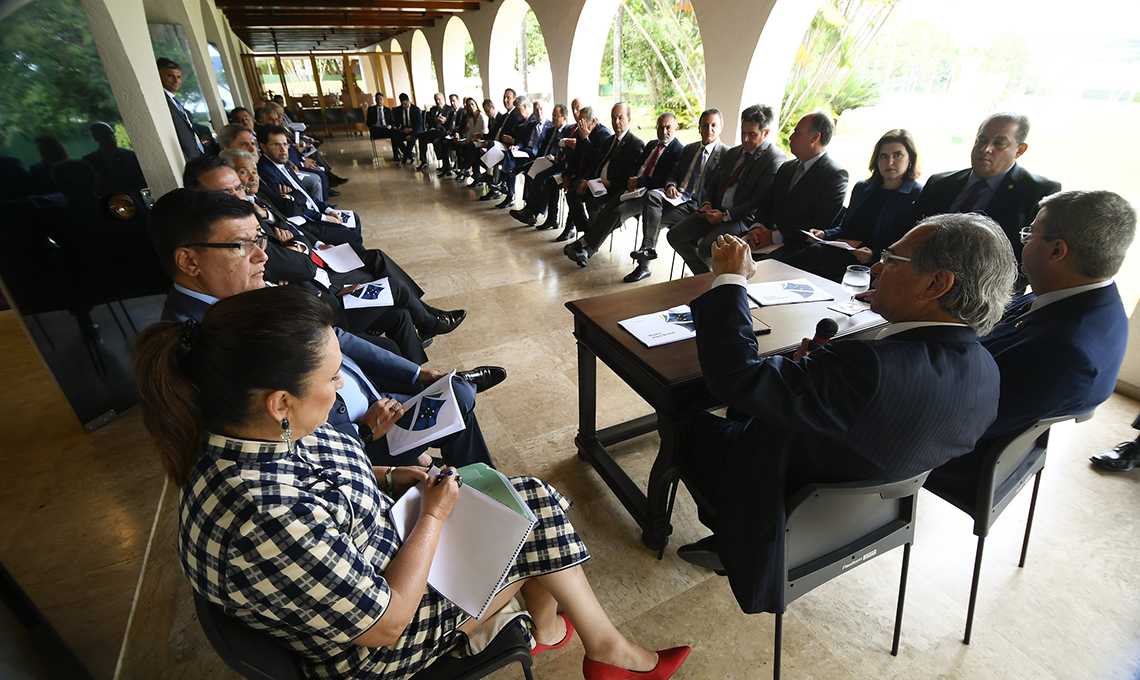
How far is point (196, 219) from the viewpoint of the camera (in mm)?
1559

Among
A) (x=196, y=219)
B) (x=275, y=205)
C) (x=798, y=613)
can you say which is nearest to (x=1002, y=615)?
(x=798, y=613)

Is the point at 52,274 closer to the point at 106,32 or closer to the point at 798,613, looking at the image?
the point at 106,32

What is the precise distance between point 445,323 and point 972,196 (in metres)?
2.88

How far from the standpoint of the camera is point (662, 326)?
1756 mm

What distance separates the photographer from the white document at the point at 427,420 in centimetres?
150

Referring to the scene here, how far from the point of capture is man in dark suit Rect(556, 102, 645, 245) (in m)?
4.76

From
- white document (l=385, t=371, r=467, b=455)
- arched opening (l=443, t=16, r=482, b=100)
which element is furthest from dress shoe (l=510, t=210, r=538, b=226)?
arched opening (l=443, t=16, r=482, b=100)

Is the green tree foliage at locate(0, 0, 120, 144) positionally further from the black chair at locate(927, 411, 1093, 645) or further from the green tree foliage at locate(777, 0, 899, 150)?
the green tree foliage at locate(777, 0, 899, 150)

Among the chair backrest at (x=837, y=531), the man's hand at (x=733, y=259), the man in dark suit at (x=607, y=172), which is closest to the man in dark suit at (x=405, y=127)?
the man in dark suit at (x=607, y=172)

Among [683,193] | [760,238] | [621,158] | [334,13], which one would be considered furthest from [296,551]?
[334,13]

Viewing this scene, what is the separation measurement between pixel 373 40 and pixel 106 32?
1889cm

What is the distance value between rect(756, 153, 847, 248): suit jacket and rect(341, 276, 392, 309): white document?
2.48 m

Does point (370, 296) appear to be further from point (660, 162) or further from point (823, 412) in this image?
point (660, 162)

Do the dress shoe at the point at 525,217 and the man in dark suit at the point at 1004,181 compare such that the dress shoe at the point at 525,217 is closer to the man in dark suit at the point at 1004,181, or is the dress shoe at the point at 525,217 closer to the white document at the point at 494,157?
the white document at the point at 494,157
